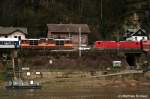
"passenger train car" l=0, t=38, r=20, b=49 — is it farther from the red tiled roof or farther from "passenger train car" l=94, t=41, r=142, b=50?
the red tiled roof

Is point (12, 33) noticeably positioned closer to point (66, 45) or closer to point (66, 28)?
point (66, 28)

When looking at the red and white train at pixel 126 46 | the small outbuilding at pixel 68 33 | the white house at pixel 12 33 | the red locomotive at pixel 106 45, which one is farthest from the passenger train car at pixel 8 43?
the small outbuilding at pixel 68 33

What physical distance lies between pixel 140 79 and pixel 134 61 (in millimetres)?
11473

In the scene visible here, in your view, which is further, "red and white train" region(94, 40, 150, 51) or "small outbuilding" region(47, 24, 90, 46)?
"small outbuilding" region(47, 24, 90, 46)

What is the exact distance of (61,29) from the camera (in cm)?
10506

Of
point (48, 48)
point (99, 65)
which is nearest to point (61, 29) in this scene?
point (48, 48)

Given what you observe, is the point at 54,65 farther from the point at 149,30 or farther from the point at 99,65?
the point at 149,30

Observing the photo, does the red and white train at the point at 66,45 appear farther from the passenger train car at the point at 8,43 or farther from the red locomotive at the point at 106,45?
the passenger train car at the point at 8,43

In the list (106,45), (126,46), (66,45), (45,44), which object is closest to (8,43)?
(45,44)

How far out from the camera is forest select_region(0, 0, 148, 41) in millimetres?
122438

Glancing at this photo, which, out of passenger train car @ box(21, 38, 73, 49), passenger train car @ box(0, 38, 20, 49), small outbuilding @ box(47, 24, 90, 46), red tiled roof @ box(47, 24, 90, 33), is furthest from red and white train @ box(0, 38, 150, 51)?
red tiled roof @ box(47, 24, 90, 33)

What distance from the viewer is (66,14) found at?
128 m

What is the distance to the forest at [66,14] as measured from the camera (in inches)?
4820

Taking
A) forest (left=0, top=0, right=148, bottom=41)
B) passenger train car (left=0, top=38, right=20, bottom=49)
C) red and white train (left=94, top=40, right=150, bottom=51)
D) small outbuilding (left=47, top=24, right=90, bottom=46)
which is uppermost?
forest (left=0, top=0, right=148, bottom=41)
